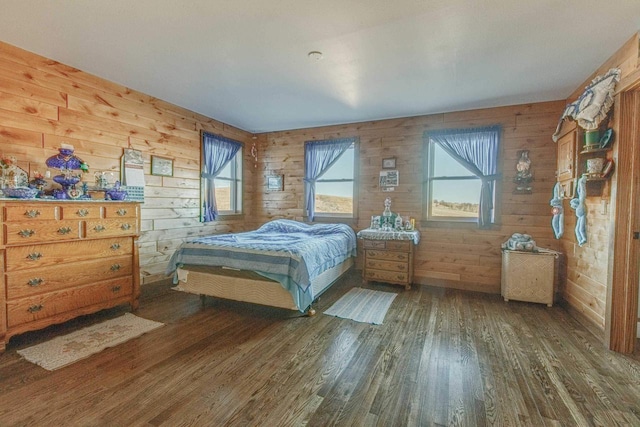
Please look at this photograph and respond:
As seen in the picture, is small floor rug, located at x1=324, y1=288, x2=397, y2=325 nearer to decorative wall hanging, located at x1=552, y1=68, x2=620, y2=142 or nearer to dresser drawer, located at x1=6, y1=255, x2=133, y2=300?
dresser drawer, located at x1=6, y1=255, x2=133, y2=300

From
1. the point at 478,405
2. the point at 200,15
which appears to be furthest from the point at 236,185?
the point at 478,405

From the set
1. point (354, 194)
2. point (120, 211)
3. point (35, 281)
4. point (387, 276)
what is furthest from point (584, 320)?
point (35, 281)

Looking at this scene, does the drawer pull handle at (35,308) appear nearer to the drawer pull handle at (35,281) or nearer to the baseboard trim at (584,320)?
the drawer pull handle at (35,281)

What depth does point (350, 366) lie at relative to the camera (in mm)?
2010

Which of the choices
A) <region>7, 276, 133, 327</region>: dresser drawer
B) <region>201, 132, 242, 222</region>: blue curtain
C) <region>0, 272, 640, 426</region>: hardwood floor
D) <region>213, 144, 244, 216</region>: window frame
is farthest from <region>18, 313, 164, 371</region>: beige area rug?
<region>213, 144, 244, 216</region>: window frame

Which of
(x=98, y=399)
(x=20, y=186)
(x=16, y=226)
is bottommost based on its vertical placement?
(x=98, y=399)

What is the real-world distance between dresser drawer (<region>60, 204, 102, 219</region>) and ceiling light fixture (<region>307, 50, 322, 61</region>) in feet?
7.78

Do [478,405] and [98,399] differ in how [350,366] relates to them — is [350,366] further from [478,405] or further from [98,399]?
[98,399]

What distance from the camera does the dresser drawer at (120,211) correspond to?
2.71 meters

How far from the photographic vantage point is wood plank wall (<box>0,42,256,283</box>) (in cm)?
247

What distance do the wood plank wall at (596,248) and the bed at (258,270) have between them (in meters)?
2.51

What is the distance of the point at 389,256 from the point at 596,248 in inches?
80.7

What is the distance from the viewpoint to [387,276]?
3.88 metres

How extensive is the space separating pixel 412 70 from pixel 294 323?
269 centimetres
